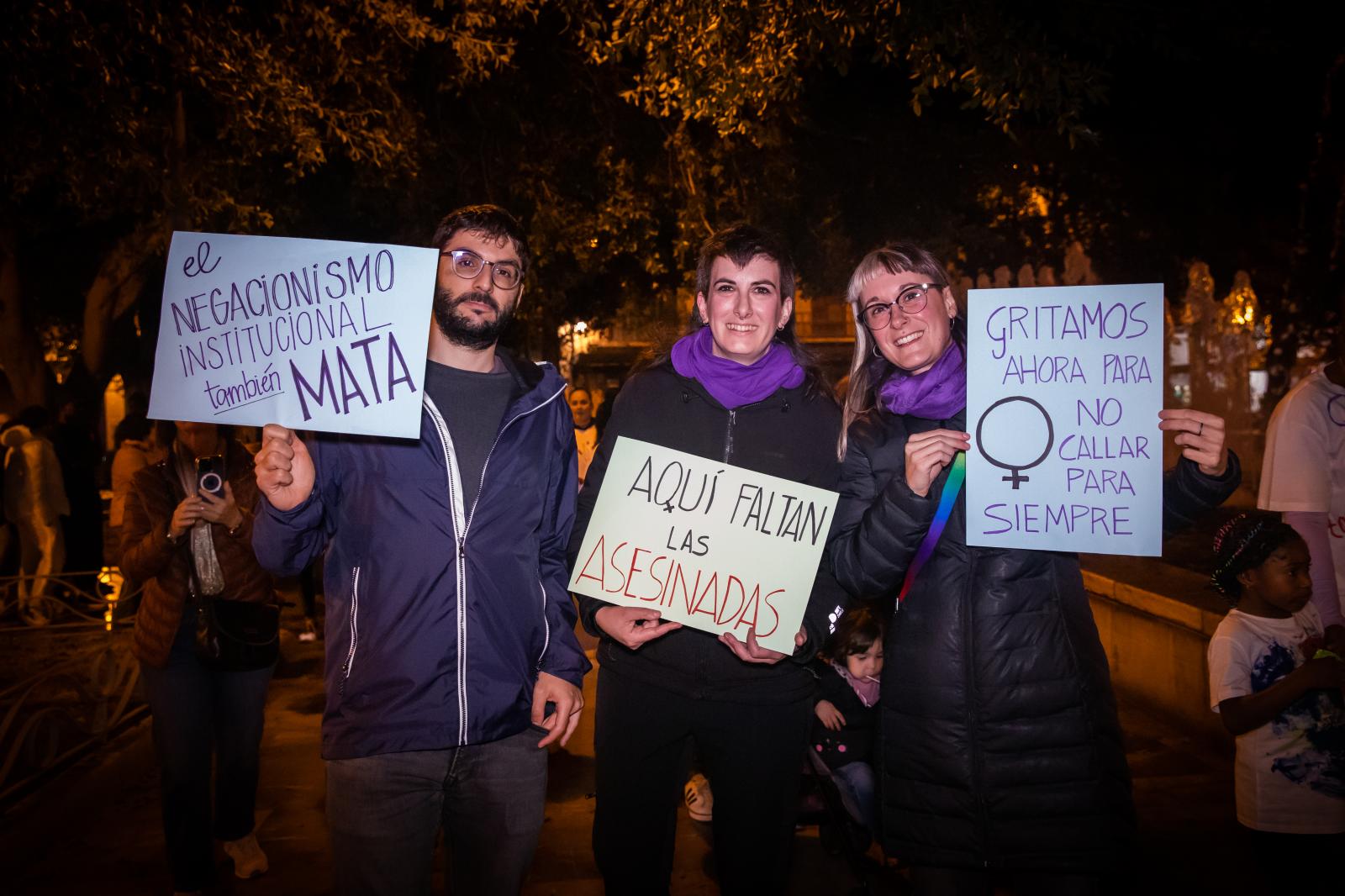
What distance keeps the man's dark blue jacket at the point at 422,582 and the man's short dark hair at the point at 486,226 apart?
44 cm

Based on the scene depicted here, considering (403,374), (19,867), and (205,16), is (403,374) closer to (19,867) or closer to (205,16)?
(19,867)

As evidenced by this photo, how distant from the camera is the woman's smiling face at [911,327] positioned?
2.77 m

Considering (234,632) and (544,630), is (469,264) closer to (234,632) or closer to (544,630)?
(544,630)

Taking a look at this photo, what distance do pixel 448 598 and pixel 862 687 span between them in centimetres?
242

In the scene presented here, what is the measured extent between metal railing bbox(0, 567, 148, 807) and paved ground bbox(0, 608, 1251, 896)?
15cm

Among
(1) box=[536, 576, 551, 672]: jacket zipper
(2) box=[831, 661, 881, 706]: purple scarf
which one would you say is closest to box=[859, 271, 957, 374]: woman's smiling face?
(1) box=[536, 576, 551, 672]: jacket zipper

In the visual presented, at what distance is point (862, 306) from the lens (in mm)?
2918

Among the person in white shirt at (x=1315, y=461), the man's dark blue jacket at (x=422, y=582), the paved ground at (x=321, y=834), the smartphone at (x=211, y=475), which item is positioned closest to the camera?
the man's dark blue jacket at (x=422, y=582)

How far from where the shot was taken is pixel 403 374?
2.51 metres

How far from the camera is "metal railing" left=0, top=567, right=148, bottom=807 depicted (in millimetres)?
5145

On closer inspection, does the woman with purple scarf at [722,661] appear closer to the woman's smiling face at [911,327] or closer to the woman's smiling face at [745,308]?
the woman's smiling face at [745,308]

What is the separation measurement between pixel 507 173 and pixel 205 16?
4.62m

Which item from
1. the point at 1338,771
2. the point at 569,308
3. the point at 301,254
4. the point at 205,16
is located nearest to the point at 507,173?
the point at 205,16

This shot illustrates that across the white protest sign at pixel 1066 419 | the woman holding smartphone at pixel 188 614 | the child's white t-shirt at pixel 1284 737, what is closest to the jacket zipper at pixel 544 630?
the white protest sign at pixel 1066 419
